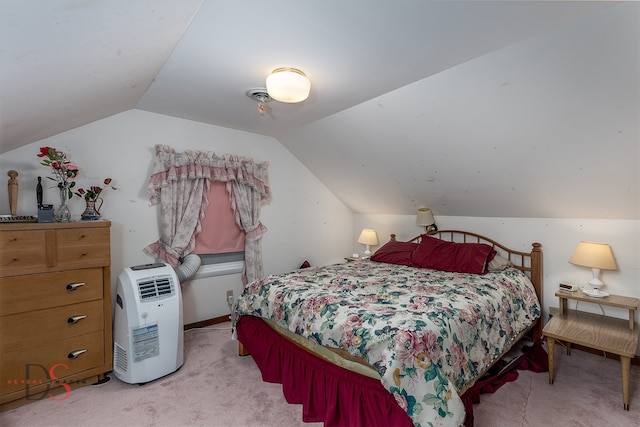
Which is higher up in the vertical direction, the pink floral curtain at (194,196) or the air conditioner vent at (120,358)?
the pink floral curtain at (194,196)

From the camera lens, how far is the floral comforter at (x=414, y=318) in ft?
5.07

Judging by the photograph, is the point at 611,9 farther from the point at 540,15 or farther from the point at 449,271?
the point at 449,271

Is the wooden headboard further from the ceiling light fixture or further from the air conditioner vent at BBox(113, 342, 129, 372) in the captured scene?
the air conditioner vent at BBox(113, 342, 129, 372)

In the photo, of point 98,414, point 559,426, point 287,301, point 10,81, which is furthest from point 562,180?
point 98,414

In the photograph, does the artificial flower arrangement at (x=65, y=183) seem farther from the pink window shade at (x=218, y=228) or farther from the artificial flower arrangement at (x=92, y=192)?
the pink window shade at (x=218, y=228)

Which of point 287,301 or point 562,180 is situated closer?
point 287,301

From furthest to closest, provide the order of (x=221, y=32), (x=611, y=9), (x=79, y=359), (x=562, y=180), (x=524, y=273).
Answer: (x=524, y=273)
(x=562, y=180)
(x=79, y=359)
(x=221, y=32)
(x=611, y=9)

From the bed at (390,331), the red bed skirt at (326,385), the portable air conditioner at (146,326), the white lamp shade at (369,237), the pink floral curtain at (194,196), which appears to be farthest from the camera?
A: the white lamp shade at (369,237)

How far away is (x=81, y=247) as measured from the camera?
229cm

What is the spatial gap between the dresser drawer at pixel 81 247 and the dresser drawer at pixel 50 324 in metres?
0.31

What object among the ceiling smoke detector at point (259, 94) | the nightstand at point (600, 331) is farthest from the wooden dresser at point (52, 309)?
the nightstand at point (600, 331)

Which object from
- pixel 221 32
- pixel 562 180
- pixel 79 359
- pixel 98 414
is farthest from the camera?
pixel 562 180

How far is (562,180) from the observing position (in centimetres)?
266

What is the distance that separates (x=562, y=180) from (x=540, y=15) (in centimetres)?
164
